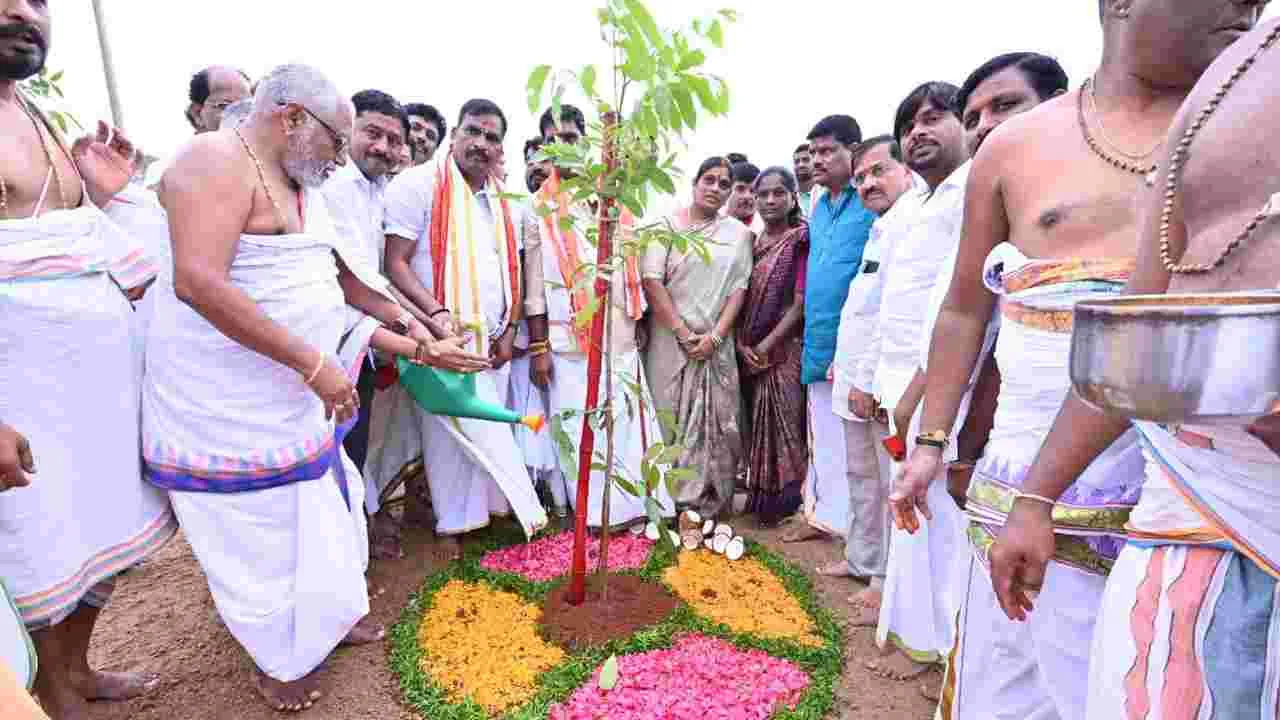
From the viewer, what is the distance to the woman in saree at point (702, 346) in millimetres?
4520

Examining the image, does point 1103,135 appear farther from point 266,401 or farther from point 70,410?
point 70,410

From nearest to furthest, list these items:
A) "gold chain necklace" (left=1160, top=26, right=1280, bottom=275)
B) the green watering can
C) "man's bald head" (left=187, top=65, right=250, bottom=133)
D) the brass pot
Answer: the brass pot, "gold chain necklace" (left=1160, top=26, right=1280, bottom=275), the green watering can, "man's bald head" (left=187, top=65, right=250, bottom=133)

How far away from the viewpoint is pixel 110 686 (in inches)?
107

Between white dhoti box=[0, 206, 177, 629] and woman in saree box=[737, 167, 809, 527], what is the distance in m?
3.19

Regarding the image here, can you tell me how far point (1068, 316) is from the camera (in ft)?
4.75

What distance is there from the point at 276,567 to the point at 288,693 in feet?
1.56

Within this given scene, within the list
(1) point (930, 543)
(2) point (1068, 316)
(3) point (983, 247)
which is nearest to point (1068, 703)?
(2) point (1068, 316)

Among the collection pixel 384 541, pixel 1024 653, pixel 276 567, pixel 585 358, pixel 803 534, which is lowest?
pixel 803 534

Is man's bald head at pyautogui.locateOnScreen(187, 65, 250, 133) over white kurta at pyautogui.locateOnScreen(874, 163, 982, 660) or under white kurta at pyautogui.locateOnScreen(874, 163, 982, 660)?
over

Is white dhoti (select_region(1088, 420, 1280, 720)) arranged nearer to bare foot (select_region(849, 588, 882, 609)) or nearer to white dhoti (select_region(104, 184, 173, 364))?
bare foot (select_region(849, 588, 882, 609))

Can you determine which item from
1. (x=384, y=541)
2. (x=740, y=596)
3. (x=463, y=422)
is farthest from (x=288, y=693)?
(x=740, y=596)

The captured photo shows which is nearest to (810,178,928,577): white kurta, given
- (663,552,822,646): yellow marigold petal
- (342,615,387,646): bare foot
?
(663,552,822,646): yellow marigold petal

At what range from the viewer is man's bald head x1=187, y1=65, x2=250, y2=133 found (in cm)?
402

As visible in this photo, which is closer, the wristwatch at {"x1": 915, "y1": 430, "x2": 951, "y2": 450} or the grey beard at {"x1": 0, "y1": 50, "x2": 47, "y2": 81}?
the wristwatch at {"x1": 915, "y1": 430, "x2": 951, "y2": 450}
